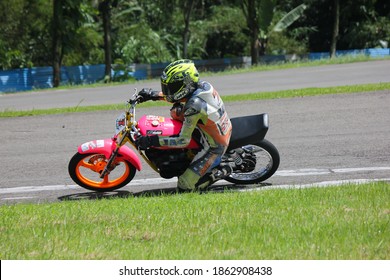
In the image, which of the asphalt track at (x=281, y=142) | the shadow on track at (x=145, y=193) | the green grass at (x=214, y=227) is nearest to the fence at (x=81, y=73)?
the asphalt track at (x=281, y=142)

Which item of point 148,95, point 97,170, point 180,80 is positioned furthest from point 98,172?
point 180,80

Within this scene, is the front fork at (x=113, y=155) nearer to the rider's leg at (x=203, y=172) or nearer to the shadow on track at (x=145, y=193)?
the shadow on track at (x=145, y=193)

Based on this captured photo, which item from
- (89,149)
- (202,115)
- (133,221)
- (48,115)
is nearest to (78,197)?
(89,149)

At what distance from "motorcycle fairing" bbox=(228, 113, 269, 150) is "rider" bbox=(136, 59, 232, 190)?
4.3 inches

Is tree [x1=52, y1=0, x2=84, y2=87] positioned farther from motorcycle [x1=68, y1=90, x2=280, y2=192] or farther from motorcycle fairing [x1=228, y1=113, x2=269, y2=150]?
motorcycle fairing [x1=228, y1=113, x2=269, y2=150]

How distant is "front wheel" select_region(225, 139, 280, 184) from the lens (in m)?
9.34

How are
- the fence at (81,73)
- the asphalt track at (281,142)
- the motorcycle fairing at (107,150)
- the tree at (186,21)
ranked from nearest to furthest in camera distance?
1. the motorcycle fairing at (107,150)
2. the asphalt track at (281,142)
3. the fence at (81,73)
4. the tree at (186,21)

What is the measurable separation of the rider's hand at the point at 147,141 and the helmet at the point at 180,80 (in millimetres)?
527

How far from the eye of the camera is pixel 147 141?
889 cm

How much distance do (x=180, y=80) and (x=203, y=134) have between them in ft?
2.44

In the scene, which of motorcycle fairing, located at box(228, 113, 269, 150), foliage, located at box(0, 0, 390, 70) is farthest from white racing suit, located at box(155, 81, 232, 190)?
foliage, located at box(0, 0, 390, 70)

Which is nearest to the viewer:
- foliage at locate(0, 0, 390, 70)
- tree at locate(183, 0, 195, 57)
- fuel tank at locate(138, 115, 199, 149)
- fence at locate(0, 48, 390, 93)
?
fuel tank at locate(138, 115, 199, 149)

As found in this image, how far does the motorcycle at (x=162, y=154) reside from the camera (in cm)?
908

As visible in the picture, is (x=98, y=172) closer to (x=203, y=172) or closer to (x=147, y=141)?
(x=147, y=141)
